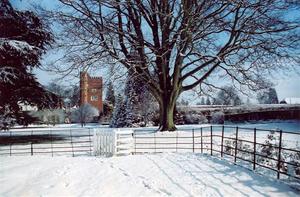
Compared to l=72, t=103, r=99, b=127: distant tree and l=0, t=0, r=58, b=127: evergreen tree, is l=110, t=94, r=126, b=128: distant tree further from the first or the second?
l=72, t=103, r=99, b=127: distant tree

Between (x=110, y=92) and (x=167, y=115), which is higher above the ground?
(x=110, y=92)

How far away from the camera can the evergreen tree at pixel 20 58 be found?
76.5 ft

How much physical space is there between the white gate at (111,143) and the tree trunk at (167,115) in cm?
1024

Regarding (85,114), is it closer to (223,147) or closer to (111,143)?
(223,147)

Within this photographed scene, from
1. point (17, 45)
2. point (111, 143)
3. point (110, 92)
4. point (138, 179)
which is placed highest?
point (17, 45)

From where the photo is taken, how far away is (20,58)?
79.5ft

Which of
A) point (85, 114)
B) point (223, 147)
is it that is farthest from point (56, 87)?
point (85, 114)

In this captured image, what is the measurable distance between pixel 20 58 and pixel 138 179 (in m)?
17.1

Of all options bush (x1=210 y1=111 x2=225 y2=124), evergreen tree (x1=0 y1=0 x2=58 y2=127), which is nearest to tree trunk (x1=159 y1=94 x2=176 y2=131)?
evergreen tree (x1=0 y1=0 x2=58 y2=127)

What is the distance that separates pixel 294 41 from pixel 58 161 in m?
18.7

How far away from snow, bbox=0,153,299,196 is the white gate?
1831 mm

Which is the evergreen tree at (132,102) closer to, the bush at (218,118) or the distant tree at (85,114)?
the bush at (218,118)

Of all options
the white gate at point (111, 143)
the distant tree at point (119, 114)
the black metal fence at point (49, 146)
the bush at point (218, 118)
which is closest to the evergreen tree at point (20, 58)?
the black metal fence at point (49, 146)

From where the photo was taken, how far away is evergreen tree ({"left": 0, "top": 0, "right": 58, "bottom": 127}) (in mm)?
23312
